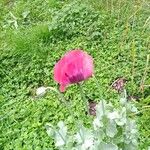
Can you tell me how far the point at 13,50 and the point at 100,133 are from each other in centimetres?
205

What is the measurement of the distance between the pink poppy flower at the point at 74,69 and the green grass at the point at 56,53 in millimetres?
1160

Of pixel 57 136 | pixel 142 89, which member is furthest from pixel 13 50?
pixel 57 136

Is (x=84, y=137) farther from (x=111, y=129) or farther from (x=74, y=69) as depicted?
(x=74, y=69)

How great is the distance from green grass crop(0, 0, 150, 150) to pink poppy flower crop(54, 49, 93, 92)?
3.81 feet

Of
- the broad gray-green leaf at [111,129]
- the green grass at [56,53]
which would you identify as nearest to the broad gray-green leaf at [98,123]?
the broad gray-green leaf at [111,129]

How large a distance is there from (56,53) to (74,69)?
201cm

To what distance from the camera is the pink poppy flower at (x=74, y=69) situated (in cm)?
151

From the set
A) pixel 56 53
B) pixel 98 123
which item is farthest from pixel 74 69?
pixel 56 53

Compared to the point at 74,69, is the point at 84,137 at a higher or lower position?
lower

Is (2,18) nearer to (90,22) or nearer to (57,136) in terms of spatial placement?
(90,22)

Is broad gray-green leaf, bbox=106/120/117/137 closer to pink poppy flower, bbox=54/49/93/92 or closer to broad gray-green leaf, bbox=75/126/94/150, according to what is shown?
broad gray-green leaf, bbox=75/126/94/150

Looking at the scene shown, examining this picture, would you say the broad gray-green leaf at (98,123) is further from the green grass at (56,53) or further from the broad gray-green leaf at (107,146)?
the green grass at (56,53)

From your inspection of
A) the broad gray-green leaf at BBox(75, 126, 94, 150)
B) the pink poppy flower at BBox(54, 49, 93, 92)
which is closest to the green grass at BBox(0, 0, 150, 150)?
the broad gray-green leaf at BBox(75, 126, 94, 150)

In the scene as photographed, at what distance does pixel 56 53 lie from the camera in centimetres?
351
